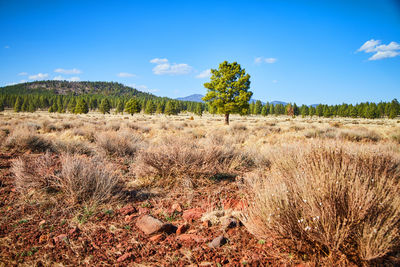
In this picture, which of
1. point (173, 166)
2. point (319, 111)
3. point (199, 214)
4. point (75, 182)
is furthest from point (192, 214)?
point (319, 111)

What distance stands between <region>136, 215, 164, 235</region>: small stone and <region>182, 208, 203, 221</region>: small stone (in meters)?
0.48

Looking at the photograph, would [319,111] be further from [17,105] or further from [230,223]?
[17,105]

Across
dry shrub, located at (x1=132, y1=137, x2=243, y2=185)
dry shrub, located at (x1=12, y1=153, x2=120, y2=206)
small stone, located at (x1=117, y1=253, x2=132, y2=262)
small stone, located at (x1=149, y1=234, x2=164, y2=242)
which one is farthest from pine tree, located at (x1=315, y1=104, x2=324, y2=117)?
small stone, located at (x1=117, y1=253, x2=132, y2=262)

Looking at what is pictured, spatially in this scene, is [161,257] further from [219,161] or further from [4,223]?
[219,161]

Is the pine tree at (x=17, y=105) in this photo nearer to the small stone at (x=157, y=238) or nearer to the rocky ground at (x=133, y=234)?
the rocky ground at (x=133, y=234)

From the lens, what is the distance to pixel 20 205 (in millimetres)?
3418

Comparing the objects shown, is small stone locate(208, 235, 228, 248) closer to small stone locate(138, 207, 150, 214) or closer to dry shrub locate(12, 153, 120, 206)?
small stone locate(138, 207, 150, 214)

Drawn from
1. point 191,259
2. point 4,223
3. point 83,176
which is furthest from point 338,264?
point 4,223

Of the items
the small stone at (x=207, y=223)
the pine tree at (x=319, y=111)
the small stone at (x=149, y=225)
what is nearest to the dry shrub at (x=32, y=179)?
the small stone at (x=149, y=225)

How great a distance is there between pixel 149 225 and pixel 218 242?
104 cm

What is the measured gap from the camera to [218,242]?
254cm

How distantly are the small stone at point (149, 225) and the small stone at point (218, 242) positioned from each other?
2.49 feet

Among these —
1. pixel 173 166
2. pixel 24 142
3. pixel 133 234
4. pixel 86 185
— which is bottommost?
pixel 133 234

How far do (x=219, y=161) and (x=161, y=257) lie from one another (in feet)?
11.6
